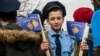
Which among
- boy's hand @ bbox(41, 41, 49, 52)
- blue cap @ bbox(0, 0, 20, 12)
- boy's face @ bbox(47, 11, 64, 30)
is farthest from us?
boy's face @ bbox(47, 11, 64, 30)

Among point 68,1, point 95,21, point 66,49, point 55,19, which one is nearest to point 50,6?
point 55,19

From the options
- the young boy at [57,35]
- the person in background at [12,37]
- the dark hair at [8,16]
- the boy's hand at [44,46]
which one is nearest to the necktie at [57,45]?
the young boy at [57,35]

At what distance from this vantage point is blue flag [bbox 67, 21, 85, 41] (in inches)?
235

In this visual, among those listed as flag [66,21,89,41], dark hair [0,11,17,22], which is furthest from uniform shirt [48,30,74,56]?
dark hair [0,11,17,22]

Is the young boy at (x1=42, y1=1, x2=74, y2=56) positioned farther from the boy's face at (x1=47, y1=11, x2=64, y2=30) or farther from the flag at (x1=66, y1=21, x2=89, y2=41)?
the flag at (x1=66, y1=21, x2=89, y2=41)

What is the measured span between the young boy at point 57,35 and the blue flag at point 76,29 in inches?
4.6

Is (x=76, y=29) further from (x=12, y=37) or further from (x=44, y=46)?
(x=12, y=37)

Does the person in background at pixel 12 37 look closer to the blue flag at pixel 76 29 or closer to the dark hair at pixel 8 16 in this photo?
the dark hair at pixel 8 16

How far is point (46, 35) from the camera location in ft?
19.2

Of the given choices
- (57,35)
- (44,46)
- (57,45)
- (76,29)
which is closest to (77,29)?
(76,29)

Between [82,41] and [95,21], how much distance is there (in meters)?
0.93

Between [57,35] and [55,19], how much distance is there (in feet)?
0.67

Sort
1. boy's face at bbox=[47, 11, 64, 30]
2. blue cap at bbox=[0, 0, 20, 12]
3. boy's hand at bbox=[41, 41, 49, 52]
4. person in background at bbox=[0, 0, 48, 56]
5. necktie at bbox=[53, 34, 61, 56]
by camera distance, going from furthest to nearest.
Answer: boy's face at bbox=[47, 11, 64, 30], necktie at bbox=[53, 34, 61, 56], boy's hand at bbox=[41, 41, 49, 52], blue cap at bbox=[0, 0, 20, 12], person in background at bbox=[0, 0, 48, 56]

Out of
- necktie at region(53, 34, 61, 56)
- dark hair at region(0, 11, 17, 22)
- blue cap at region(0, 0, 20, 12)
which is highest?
blue cap at region(0, 0, 20, 12)
